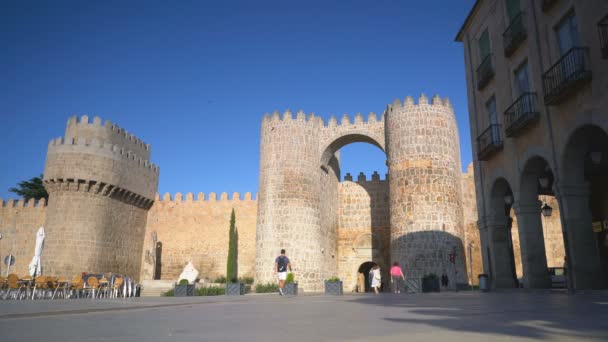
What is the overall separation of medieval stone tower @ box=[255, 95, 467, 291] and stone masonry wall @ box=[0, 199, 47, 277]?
638 inches

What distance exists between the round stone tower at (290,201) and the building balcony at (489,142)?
1101 centimetres

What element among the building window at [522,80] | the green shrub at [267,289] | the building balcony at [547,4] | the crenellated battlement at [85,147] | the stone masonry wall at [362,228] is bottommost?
the green shrub at [267,289]

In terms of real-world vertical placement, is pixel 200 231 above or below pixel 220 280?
above

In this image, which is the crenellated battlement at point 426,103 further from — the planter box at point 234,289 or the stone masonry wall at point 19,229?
the stone masonry wall at point 19,229

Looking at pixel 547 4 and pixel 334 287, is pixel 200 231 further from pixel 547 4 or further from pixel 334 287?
pixel 547 4

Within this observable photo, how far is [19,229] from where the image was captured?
1172 inches

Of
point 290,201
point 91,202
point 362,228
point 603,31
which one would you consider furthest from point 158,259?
point 603,31

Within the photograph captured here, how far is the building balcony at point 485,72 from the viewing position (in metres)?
Result: 12.5

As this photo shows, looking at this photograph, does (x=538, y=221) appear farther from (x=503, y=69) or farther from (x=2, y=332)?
(x=2, y=332)

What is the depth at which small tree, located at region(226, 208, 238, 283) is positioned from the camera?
2633 centimetres

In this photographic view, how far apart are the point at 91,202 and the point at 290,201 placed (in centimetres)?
1083

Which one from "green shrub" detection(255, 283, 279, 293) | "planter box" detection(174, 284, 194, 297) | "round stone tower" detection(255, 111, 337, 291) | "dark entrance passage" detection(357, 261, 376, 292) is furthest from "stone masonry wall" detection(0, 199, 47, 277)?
"dark entrance passage" detection(357, 261, 376, 292)

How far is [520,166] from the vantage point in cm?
1073

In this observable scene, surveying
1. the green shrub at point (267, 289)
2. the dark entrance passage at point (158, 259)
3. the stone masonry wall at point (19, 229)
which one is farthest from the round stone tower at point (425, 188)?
the stone masonry wall at point (19, 229)
